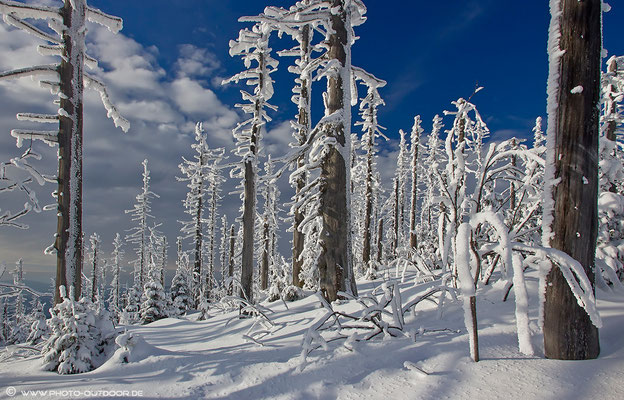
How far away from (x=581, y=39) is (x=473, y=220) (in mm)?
1771

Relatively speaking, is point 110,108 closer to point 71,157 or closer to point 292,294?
point 71,157

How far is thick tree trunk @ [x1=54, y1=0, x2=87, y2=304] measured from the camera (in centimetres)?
618

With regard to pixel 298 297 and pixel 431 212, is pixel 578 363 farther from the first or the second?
pixel 431 212

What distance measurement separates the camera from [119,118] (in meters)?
7.75

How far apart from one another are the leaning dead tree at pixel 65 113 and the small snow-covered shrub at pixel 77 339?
81.2 inches

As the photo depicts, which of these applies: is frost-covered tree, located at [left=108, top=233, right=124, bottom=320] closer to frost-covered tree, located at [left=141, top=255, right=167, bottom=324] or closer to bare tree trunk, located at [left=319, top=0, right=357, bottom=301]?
frost-covered tree, located at [left=141, top=255, right=167, bottom=324]

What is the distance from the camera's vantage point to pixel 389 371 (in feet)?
8.13

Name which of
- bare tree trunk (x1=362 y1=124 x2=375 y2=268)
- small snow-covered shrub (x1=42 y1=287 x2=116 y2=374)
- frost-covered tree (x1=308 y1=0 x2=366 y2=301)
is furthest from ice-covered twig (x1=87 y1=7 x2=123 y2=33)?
bare tree trunk (x1=362 y1=124 x2=375 y2=268)

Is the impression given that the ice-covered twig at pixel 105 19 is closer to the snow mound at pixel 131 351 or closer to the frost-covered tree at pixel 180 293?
the snow mound at pixel 131 351

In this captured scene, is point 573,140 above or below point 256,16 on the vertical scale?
below

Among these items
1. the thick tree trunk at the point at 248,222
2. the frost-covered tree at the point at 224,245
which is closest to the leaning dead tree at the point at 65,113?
the thick tree trunk at the point at 248,222

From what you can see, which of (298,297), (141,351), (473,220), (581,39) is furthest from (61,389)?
(298,297)

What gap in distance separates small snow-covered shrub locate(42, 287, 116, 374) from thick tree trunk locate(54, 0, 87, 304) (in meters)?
1.94

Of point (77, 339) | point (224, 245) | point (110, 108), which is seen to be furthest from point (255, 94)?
→ point (224, 245)
